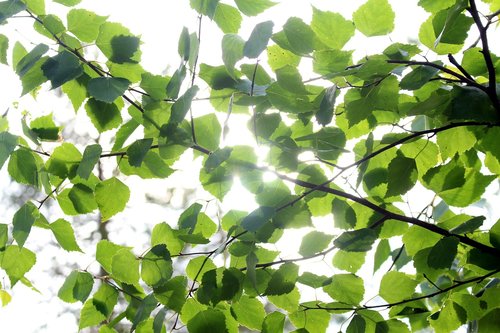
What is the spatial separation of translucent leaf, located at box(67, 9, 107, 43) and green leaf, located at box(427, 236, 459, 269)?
1.43 ft

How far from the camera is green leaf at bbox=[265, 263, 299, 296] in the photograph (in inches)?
22.5

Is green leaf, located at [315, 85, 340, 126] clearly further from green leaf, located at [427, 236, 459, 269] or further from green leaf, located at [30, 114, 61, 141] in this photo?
green leaf, located at [30, 114, 61, 141]

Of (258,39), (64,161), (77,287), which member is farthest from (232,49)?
(77,287)

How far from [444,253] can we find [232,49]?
0.29m

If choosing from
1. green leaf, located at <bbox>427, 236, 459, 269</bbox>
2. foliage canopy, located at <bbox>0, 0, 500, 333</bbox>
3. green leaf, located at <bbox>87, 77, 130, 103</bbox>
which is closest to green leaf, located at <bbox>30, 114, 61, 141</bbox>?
foliage canopy, located at <bbox>0, 0, 500, 333</bbox>

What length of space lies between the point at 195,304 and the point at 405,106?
12.7 inches

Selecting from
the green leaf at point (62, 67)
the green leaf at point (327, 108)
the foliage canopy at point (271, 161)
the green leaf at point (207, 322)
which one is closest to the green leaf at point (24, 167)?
the foliage canopy at point (271, 161)

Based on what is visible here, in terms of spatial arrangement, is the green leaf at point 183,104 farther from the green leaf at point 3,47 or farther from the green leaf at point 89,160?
the green leaf at point 3,47

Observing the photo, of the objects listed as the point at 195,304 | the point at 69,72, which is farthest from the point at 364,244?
the point at 69,72

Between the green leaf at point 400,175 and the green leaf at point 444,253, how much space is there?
69mm

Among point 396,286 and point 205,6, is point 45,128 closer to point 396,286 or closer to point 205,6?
point 205,6

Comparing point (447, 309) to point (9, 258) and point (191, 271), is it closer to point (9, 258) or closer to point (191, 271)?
point (191, 271)

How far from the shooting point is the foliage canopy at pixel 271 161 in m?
0.54

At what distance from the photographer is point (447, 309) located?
0.64 meters
